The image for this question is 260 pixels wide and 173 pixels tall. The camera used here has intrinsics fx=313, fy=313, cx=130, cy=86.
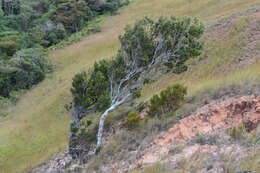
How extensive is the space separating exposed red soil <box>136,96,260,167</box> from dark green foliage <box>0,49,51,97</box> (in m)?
20.9

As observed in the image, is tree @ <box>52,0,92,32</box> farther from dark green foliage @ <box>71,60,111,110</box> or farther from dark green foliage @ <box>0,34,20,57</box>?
dark green foliage @ <box>71,60,111,110</box>

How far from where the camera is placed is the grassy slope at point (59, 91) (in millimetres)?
17422

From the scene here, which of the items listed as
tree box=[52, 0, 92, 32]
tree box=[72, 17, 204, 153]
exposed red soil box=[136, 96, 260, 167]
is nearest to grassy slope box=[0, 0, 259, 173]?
tree box=[72, 17, 204, 153]

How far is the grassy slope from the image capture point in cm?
1742

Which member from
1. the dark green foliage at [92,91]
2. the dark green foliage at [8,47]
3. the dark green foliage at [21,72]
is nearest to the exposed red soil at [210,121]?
the dark green foliage at [92,91]

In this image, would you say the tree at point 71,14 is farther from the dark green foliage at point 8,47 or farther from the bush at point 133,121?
the bush at point 133,121

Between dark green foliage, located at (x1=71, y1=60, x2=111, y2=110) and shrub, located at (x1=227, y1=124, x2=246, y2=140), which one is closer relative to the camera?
shrub, located at (x1=227, y1=124, x2=246, y2=140)

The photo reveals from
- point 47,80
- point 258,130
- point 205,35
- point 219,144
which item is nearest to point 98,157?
point 219,144

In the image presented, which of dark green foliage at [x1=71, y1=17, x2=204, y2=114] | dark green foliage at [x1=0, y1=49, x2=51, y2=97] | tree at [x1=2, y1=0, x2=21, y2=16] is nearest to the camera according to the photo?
dark green foliage at [x1=71, y1=17, x2=204, y2=114]

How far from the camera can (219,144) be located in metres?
8.20

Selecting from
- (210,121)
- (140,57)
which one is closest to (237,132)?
(210,121)

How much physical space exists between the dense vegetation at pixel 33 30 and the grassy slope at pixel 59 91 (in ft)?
5.96

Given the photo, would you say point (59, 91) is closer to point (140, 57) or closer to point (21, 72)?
point (21, 72)

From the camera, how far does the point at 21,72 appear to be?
28.5 metres
